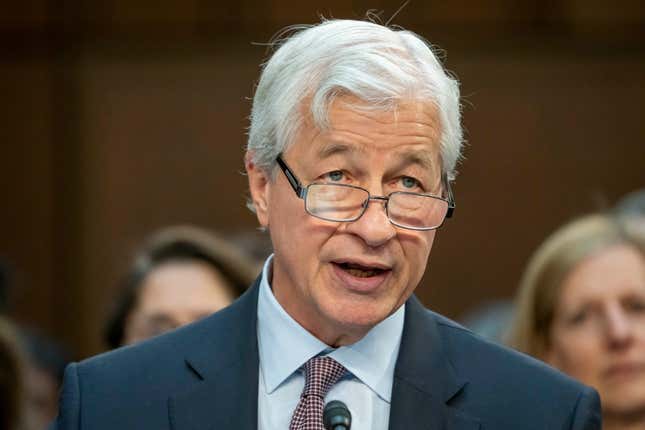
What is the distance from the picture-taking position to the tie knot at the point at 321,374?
2.79 meters

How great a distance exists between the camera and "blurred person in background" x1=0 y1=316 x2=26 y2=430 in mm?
4199

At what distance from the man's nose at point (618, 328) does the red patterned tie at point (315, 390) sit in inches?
64.7

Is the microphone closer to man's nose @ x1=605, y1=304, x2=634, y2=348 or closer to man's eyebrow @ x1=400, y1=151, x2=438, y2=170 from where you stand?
man's eyebrow @ x1=400, y1=151, x2=438, y2=170

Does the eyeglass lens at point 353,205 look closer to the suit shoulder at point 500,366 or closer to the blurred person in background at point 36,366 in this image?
the suit shoulder at point 500,366

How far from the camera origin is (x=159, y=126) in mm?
7523

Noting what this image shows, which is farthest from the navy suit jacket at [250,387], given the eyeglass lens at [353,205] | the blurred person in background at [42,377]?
the blurred person in background at [42,377]

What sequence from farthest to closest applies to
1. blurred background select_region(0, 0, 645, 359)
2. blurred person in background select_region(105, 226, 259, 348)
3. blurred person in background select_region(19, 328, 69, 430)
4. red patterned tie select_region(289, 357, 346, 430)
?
blurred background select_region(0, 0, 645, 359) → blurred person in background select_region(19, 328, 69, 430) → blurred person in background select_region(105, 226, 259, 348) → red patterned tie select_region(289, 357, 346, 430)

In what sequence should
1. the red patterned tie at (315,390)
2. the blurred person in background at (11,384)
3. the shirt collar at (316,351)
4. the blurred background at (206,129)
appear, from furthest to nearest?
the blurred background at (206,129)
the blurred person in background at (11,384)
the shirt collar at (316,351)
the red patterned tie at (315,390)

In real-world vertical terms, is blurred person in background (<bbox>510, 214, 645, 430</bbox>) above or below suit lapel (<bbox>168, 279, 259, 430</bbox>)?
below

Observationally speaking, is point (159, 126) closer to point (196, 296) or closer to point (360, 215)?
point (196, 296)

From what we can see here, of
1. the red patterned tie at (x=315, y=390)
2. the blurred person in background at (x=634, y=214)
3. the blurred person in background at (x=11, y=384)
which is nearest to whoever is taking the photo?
the red patterned tie at (x=315, y=390)

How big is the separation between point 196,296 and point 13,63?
344 centimetres

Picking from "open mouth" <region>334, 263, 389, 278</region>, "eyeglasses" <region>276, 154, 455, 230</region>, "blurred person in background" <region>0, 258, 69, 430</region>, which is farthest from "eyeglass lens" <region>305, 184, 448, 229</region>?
"blurred person in background" <region>0, 258, 69, 430</region>

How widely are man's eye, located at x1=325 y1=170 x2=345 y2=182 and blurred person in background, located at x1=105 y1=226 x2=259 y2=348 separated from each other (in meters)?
1.82
